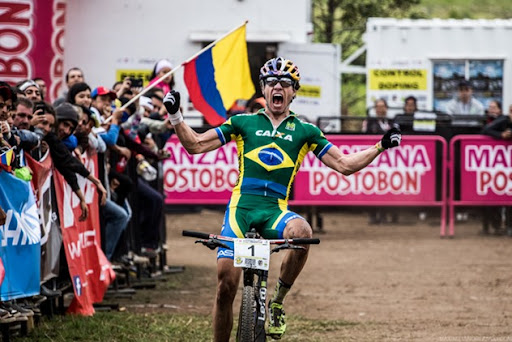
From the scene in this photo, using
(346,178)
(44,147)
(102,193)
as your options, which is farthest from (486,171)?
(44,147)

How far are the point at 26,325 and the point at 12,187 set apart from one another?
1150 mm

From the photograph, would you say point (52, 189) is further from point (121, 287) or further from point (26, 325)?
point (121, 287)

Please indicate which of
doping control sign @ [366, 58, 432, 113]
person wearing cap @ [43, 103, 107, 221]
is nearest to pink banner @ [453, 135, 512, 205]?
doping control sign @ [366, 58, 432, 113]

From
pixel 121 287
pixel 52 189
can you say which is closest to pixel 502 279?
pixel 121 287

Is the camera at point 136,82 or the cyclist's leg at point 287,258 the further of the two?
the camera at point 136,82

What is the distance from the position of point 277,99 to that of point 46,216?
277 centimetres

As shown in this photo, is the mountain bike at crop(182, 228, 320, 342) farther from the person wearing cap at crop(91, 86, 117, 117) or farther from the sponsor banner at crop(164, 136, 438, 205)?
the sponsor banner at crop(164, 136, 438, 205)

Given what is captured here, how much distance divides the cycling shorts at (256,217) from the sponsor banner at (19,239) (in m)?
1.84

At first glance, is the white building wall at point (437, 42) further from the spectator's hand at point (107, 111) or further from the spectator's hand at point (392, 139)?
the spectator's hand at point (392, 139)

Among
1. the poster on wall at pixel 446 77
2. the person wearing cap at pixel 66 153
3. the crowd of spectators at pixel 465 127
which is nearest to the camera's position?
the person wearing cap at pixel 66 153

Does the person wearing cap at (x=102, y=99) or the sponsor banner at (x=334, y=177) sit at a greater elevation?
the person wearing cap at (x=102, y=99)

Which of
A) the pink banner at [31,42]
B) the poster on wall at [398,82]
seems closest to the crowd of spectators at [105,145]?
the pink banner at [31,42]

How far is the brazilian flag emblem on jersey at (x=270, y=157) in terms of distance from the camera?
359 inches

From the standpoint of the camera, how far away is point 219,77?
15.0m
